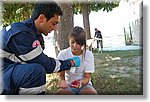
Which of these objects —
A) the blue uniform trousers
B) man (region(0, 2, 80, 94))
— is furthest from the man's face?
the blue uniform trousers

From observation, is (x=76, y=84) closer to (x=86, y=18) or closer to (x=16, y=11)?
(x=86, y=18)

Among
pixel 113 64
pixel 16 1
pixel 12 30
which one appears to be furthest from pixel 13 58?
pixel 113 64

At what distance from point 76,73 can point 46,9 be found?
0.51 m

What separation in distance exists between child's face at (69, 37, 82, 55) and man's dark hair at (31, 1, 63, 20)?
21 centimetres

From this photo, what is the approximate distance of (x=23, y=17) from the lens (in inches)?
82.5

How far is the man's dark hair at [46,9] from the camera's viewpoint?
81.0 inches

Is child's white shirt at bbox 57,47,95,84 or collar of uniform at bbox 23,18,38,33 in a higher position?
collar of uniform at bbox 23,18,38,33

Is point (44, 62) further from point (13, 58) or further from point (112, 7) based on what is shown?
point (112, 7)

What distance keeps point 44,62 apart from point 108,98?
540 millimetres

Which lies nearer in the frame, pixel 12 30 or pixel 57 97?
pixel 12 30

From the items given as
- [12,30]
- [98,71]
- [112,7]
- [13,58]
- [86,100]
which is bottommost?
Answer: [86,100]

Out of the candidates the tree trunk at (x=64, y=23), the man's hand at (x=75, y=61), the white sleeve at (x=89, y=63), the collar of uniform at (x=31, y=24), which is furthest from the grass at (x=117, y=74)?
the collar of uniform at (x=31, y=24)

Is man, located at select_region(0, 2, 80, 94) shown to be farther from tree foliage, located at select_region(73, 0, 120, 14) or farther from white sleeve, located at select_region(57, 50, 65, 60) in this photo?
tree foliage, located at select_region(73, 0, 120, 14)

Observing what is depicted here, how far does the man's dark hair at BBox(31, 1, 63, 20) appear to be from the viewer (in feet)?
6.75
